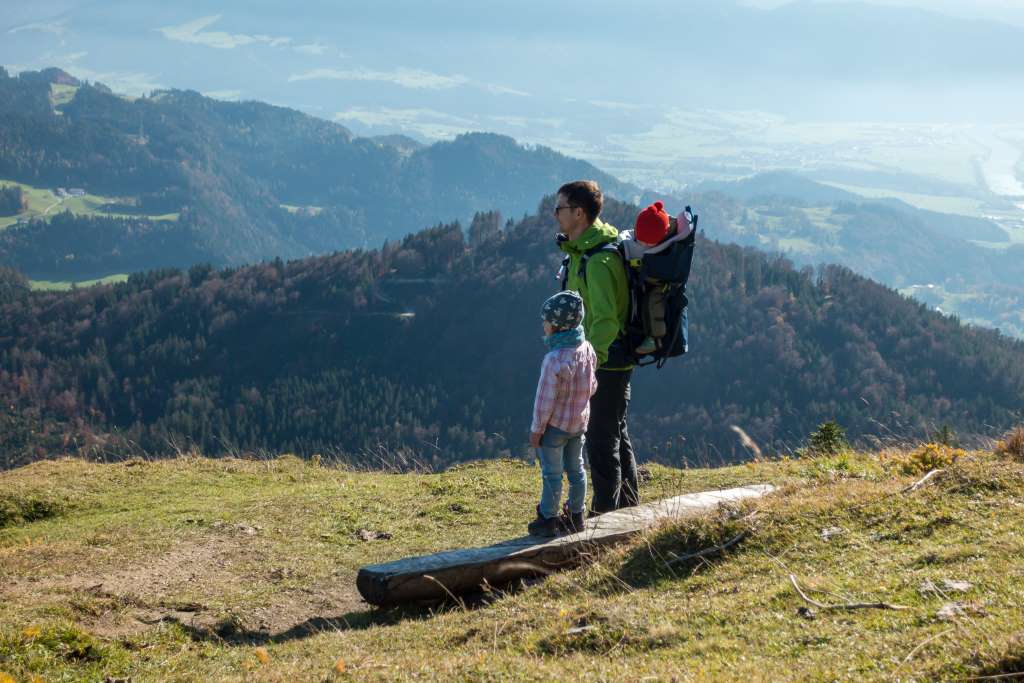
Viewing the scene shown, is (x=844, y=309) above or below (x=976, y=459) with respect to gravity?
below

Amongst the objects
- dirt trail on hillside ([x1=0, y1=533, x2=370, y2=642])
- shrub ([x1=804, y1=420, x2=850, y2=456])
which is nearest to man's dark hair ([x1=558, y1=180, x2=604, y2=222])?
dirt trail on hillside ([x1=0, y1=533, x2=370, y2=642])

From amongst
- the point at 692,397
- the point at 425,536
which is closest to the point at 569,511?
the point at 425,536

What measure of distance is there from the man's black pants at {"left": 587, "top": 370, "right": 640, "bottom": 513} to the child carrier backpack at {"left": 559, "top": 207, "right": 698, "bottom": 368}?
0.22 metres

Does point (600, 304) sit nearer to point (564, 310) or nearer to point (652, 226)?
point (564, 310)

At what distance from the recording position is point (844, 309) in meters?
152

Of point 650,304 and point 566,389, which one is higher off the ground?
point 650,304

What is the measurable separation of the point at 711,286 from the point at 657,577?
155039 mm

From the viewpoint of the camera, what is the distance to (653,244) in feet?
25.6

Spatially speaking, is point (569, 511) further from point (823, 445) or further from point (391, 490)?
point (823, 445)

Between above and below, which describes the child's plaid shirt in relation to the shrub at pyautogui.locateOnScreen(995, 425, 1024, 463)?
above

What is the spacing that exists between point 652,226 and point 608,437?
82.3 inches

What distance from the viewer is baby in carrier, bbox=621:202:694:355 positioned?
773 centimetres

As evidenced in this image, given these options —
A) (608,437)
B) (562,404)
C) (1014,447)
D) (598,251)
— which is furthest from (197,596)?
(1014,447)

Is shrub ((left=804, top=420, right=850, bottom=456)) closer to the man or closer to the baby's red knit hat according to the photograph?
the man
